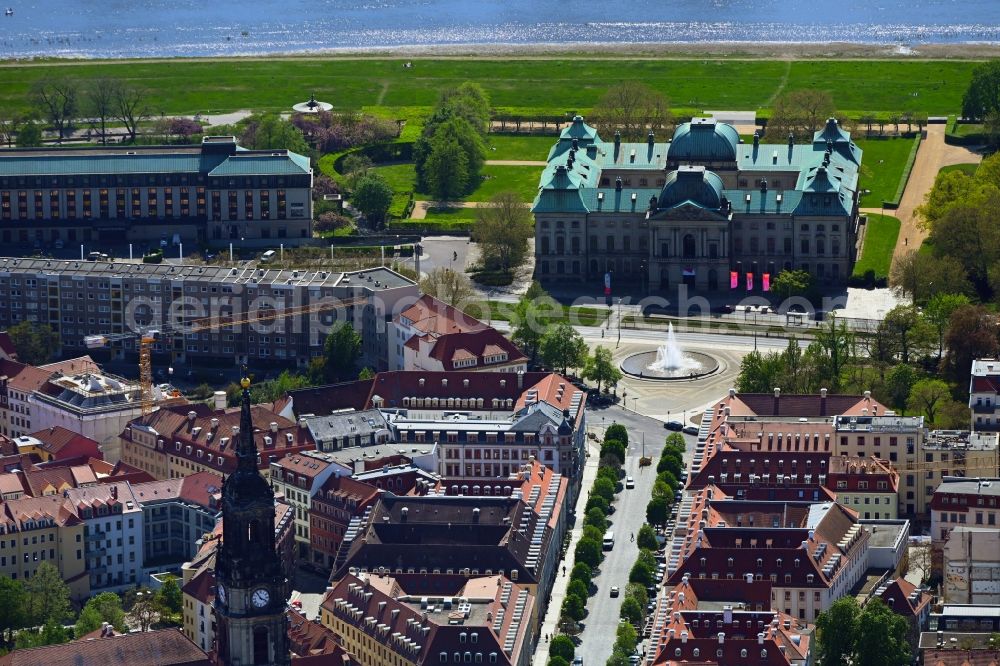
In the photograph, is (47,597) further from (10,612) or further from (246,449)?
(246,449)

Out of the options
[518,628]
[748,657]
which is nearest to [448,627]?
[518,628]

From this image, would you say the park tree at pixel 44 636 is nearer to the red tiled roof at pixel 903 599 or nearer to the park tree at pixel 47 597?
the park tree at pixel 47 597

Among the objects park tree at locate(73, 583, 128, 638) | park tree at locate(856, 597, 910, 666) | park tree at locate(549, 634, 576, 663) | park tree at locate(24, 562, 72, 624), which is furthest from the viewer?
park tree at locate(24, 562, 72, 624)

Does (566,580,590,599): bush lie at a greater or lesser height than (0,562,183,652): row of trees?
greater

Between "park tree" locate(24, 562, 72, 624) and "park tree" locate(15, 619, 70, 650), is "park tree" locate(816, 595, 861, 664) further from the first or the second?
"park tree" locate(24, 562, 72, 624)

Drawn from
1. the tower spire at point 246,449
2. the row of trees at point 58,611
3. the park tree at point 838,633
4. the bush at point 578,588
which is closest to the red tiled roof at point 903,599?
the park tree at point 838,633

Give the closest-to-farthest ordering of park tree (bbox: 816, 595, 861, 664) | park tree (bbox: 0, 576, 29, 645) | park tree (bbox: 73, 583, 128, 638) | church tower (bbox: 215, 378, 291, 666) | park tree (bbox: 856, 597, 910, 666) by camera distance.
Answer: church tower (bbox: 215, 378, 291, 666) < park tree (bbox: 856, 597, 910, 666) < park tree (bbox: 816, 595, 861, 664) < park tree (bbox: 73, 583, 128, 638) < park tree (bbox: 0, 576, 29, 645)

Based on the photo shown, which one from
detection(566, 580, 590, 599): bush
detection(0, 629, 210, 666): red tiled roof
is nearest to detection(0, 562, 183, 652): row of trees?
detection(0, 629, 210, 666): red tiled roof
